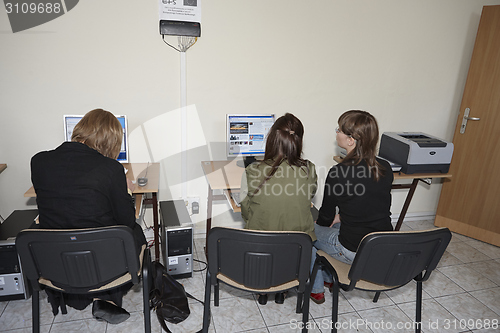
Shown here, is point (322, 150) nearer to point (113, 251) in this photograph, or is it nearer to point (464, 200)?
point (464, 200)

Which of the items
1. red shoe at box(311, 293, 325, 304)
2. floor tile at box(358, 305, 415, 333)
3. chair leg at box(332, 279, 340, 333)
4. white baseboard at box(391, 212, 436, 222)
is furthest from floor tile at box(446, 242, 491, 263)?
chair leg at box(332, 279, 340, 333)

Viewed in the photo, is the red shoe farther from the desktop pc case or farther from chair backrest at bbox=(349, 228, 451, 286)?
the desktop pc case

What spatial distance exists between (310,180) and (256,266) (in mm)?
534

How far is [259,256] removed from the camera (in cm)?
157

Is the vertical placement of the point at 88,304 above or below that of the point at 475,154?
below

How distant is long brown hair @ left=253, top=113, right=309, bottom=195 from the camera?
71.1 inches

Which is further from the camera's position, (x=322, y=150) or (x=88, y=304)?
(x=322, y=150)

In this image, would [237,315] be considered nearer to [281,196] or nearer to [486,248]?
[281,196]

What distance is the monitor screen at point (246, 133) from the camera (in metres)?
2.64

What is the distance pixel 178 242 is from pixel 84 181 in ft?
3.21

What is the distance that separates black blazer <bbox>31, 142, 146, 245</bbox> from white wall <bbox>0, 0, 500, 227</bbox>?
1.14 metres

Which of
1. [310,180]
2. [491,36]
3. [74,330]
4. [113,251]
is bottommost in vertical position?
[74,330]

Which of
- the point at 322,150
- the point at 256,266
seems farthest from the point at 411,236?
the point at 322,150

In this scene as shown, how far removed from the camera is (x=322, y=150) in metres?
3.20
